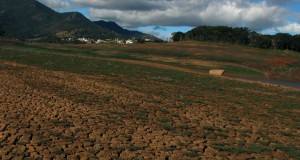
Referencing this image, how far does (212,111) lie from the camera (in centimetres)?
1975

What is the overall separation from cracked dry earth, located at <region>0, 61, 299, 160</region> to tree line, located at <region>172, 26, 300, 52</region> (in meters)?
140

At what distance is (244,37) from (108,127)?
162331 millimetres

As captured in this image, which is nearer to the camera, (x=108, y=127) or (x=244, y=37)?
(x=108, y=127)

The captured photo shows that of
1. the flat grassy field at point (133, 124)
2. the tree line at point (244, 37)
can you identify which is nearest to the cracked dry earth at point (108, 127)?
the flat grassy field at point (133, 124)

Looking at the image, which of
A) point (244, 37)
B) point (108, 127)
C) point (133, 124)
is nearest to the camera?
point (108, 127)

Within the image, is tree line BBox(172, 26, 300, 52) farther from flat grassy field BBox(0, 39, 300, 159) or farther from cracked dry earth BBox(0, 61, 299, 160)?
cracked dry earth BBox(0, 61, 299, 160)

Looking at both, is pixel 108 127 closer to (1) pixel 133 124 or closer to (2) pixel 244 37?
(1) pixel 133 124

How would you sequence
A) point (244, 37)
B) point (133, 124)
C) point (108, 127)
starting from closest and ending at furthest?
point (108, 127) → point (133, 124) → point (244, 37)

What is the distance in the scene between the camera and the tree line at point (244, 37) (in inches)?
6112

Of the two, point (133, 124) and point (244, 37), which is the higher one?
point (244, 37)

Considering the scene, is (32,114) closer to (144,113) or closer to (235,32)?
(144,113)

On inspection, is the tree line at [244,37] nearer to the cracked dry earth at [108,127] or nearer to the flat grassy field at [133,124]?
the flat grassy field at [133,124]

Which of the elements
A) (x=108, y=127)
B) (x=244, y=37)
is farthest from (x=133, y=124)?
(x=244, y=37)

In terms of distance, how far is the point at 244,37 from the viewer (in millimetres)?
167125
